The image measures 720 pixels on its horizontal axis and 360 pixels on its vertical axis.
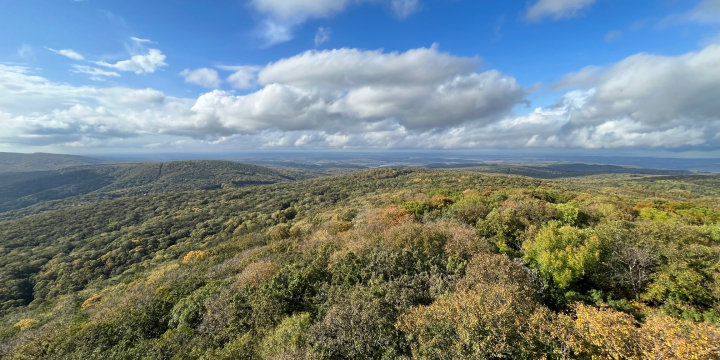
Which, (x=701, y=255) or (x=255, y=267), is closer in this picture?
(x=701, y=255)

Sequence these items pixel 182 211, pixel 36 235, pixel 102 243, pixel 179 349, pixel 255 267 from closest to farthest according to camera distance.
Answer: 1. pixel 179 349
2. pixel 255 267
3. pixel 102 243
4. pixel 36 235
5. pixel 182 211

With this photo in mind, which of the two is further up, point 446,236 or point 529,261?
point 446,236

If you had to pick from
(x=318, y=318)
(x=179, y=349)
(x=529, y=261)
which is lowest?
(x=179, y=349)

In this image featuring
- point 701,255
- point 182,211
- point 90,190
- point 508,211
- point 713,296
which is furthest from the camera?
point 90,190

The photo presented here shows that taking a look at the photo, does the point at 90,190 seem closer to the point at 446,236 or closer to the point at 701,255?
the point at 446,236

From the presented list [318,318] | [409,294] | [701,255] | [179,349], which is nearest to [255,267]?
[179,349]

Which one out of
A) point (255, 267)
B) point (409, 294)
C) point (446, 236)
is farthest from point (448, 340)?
point (255, 267)

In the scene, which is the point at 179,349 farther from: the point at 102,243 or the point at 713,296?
the point at 102,243

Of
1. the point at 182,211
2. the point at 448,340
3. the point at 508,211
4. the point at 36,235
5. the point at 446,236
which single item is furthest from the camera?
the point at 182,211

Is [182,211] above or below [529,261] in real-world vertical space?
below
